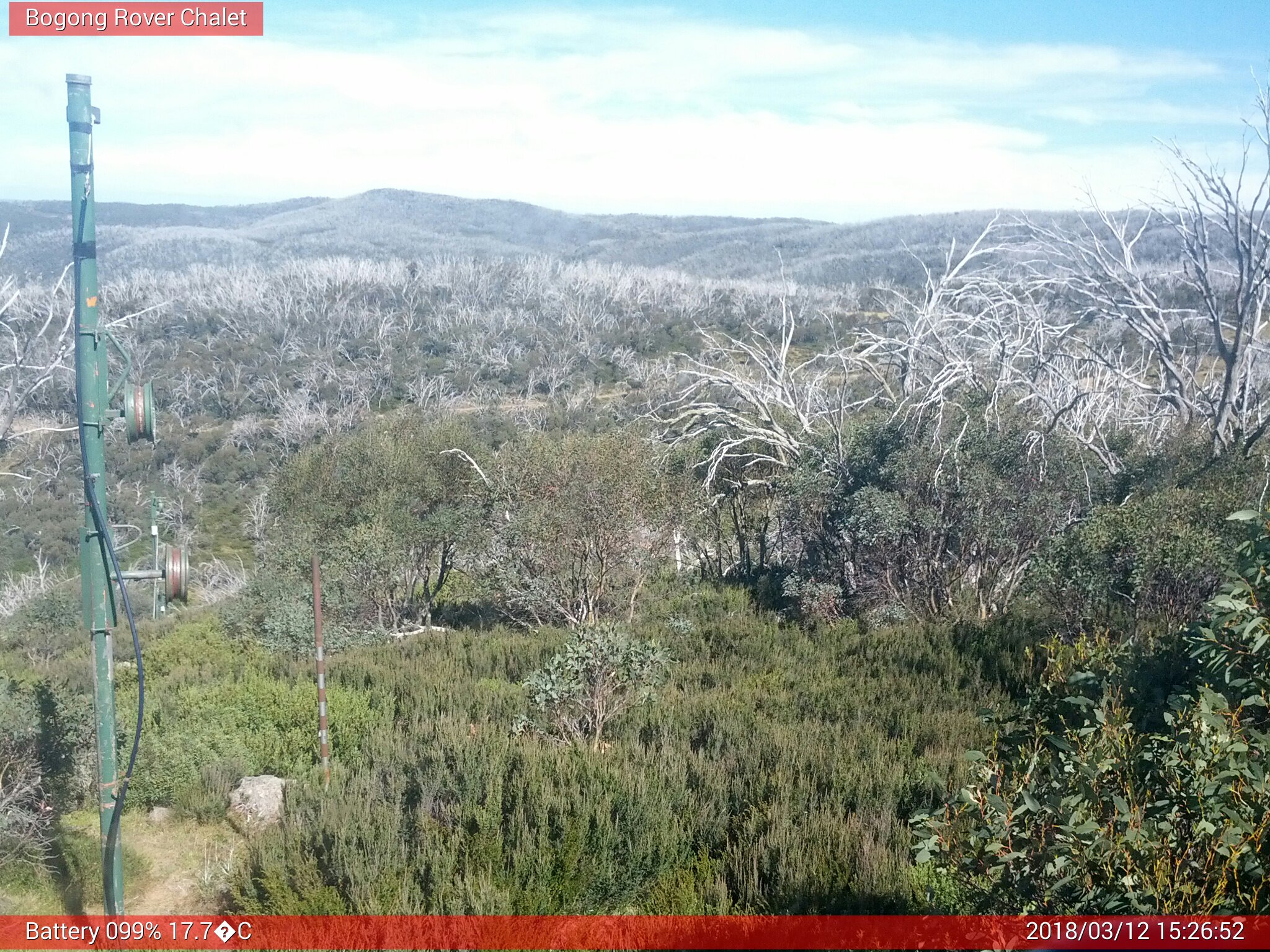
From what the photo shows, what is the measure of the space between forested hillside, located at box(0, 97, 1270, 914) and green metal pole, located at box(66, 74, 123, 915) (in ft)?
4.36

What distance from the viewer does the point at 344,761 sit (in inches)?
289

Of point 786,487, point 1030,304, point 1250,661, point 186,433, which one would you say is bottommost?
point 186,433

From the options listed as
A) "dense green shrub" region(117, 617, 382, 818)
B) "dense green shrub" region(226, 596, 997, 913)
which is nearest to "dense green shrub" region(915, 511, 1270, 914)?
"dense green shrub" region(226, 596, 997, 913)

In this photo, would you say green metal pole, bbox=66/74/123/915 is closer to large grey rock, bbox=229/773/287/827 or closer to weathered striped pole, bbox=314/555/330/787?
weathered striped pole, bbox=314/555/330/787

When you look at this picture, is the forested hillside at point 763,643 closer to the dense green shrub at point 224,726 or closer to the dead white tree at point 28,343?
the dense green shrub at point 224,726

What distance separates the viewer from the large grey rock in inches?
261

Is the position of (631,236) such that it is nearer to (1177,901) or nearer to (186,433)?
(186,433)

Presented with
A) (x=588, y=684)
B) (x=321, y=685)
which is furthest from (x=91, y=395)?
(x=588, y=684)

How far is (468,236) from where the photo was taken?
106625mm

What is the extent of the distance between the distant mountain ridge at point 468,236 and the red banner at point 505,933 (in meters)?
53.5

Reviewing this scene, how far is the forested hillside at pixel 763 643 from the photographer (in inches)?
129

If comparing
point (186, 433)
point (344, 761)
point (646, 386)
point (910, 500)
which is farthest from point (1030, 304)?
point (186, 433)

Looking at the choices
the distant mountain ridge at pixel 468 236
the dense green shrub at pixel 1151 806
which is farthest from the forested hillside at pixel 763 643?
the distant mountain ridge at pixel 468 236

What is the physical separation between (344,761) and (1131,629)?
7173 millimetres
